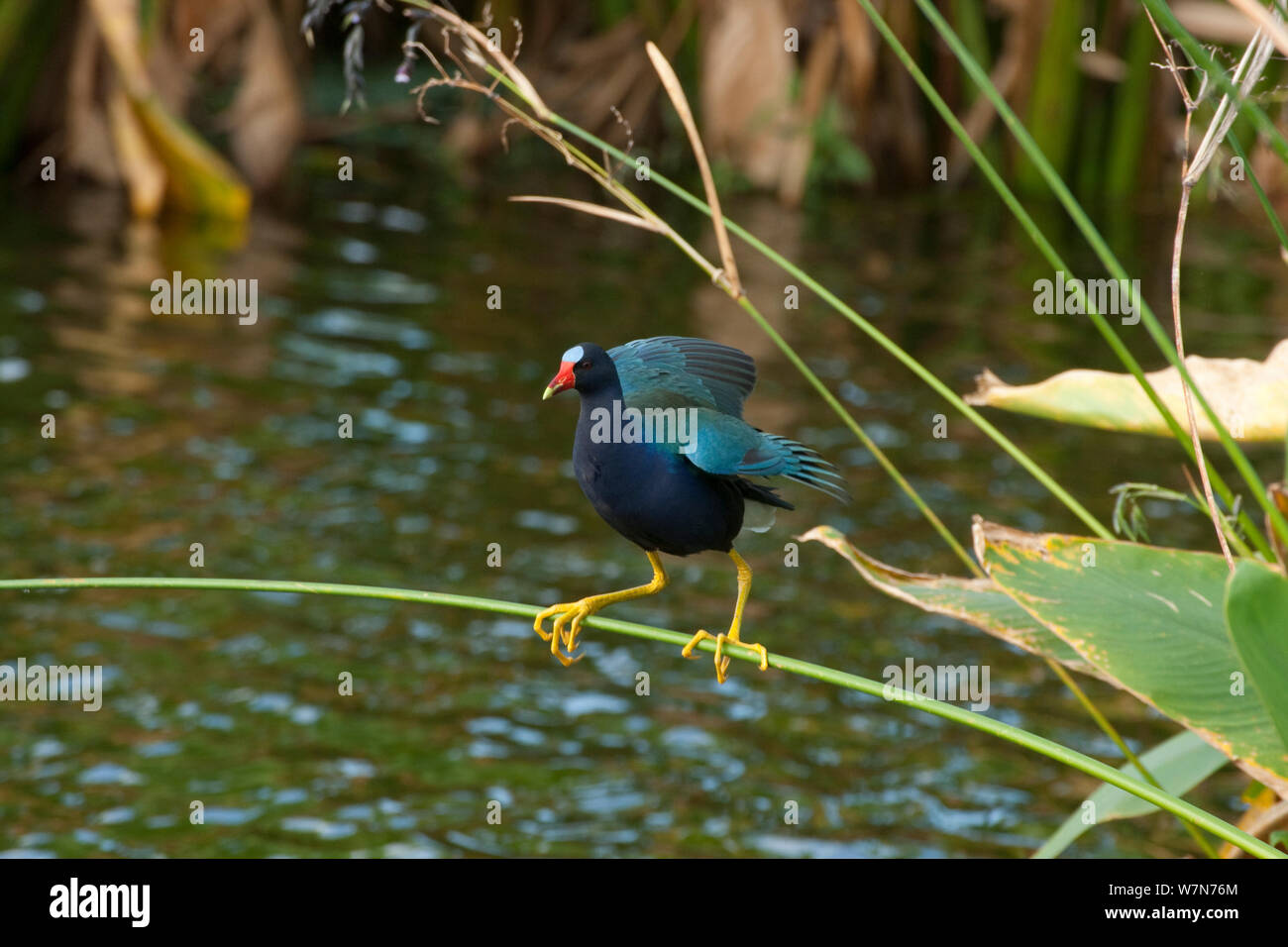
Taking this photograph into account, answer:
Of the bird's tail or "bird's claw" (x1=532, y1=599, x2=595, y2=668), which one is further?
"bird's claw" (x1=532, y1=599, x2=595, y2=668)

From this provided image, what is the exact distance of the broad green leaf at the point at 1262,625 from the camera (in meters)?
1.18

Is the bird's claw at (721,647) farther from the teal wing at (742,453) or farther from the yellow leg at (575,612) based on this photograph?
the teal wing at (742,453)

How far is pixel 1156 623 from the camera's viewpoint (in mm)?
1684

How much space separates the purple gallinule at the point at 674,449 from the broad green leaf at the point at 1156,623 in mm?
501

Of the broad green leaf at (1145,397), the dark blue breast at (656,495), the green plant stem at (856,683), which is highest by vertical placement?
the broad green leaf at (1145,397)

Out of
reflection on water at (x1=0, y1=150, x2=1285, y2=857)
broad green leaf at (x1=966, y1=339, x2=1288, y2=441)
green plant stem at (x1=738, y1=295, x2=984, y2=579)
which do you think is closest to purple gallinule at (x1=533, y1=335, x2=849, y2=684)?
green plant stem at (x1=738, y1=295, x2=984, y2=579)

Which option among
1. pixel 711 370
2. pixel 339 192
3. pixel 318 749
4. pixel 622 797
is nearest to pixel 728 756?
pixel 622 797

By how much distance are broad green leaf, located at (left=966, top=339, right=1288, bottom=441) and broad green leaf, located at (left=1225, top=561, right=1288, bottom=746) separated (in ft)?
2.21

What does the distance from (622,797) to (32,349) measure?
3944 mm

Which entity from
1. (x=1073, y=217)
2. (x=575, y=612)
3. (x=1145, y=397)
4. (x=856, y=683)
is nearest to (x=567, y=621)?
(x=575, y=612)

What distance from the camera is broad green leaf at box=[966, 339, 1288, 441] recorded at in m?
1.92

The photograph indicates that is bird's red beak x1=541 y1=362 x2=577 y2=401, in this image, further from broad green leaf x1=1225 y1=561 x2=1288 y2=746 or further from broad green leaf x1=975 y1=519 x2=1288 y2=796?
broad green leaf x1=975 y1=519 x2=1288 y2=796

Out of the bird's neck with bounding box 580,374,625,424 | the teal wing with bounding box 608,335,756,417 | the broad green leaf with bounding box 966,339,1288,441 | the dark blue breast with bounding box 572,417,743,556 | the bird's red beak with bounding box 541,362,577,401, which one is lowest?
the dark blue breast with bounding box 572,417,743,556

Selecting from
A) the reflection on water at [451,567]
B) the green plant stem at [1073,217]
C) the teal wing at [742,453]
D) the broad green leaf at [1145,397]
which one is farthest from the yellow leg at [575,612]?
the reflection on water at [451,567]
